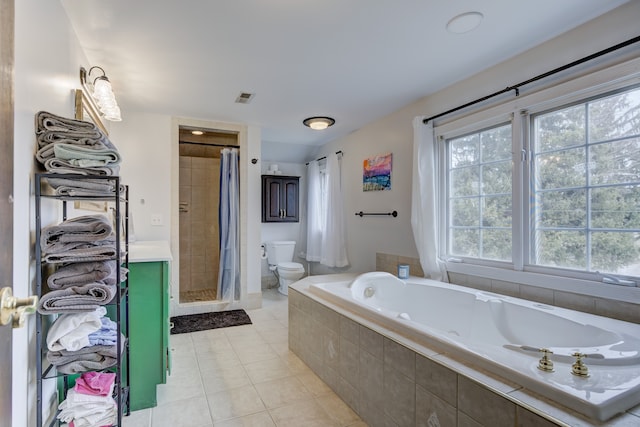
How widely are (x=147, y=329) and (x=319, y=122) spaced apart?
2496 mm

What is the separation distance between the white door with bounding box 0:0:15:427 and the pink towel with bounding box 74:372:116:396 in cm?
86

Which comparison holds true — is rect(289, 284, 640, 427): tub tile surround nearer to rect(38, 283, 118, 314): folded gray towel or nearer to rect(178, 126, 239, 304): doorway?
rect(38, 283, 118, 314): folded gray towel

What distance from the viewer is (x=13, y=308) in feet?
2.17

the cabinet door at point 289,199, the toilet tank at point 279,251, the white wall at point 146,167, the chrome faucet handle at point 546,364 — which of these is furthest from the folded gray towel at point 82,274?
the cabinet door at point 289,199

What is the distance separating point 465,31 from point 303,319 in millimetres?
2166

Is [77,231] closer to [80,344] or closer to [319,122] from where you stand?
[80,344]

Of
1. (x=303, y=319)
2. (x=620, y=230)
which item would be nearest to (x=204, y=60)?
(x=303, y=319)

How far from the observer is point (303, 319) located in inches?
94.9

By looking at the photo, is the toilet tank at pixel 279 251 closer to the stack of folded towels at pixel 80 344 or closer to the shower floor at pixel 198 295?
the shower floor at pixel 198 295

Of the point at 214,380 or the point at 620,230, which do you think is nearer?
the point at 620,230

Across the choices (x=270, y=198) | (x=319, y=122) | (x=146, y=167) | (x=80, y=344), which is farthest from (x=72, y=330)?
(x=270, y=198)

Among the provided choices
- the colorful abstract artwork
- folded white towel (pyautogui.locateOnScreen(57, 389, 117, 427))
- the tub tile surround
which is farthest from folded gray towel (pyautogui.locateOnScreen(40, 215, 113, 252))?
the colorful abstract artwork

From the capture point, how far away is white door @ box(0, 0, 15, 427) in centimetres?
66

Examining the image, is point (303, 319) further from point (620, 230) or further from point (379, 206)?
point (620, 230)
